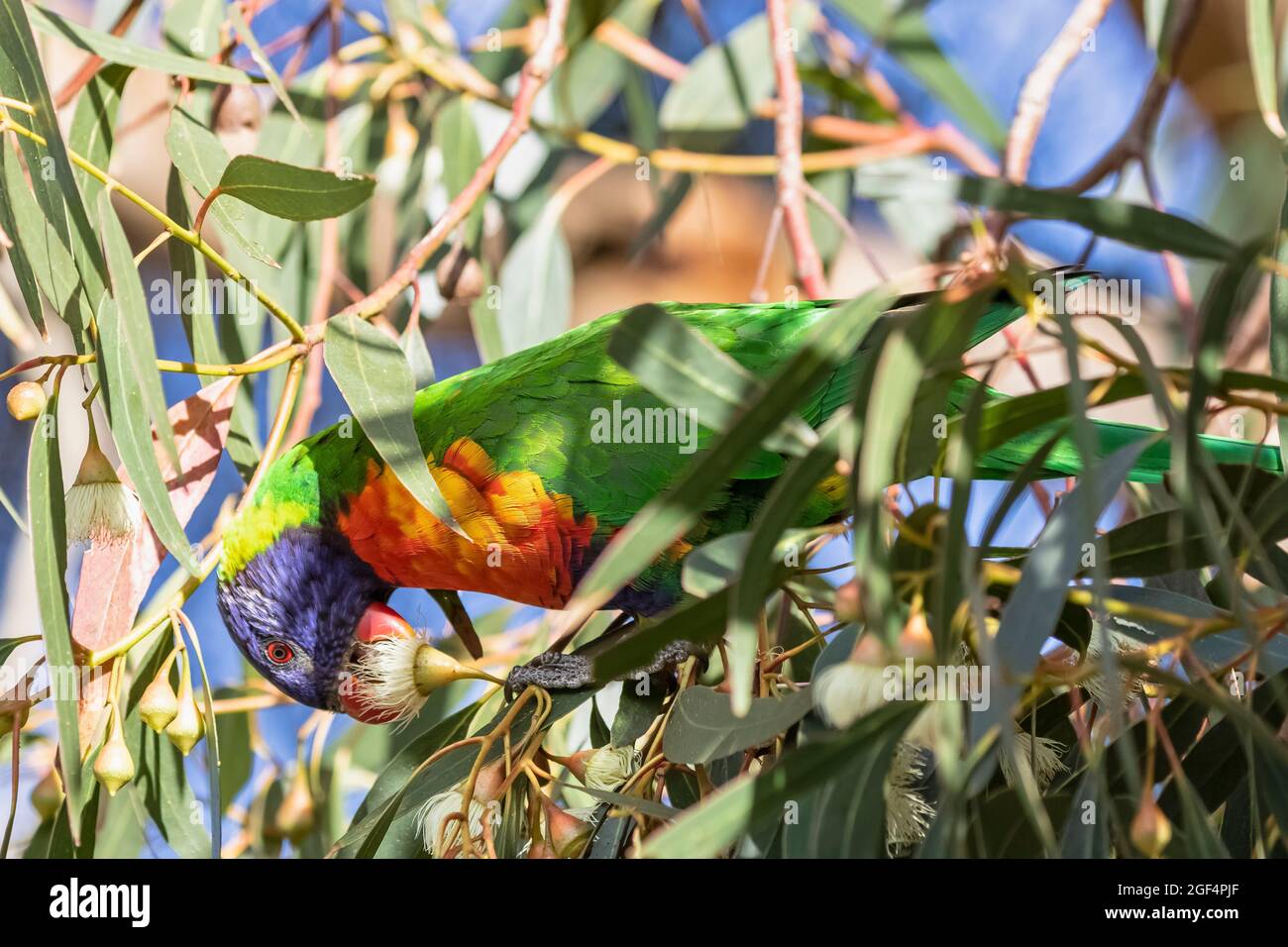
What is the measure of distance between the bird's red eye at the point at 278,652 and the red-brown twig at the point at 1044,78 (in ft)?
3.33

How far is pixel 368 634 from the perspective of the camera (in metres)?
1.29

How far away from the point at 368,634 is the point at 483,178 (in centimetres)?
53

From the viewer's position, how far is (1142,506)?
1.28 metres

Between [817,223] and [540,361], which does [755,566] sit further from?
[817,223]

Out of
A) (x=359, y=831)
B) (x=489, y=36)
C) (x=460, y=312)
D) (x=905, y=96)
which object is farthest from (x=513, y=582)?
(x=905, y=96)

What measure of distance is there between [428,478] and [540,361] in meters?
0.40

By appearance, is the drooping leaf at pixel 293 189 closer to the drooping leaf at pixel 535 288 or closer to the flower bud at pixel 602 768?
the flower bud at pixel 602 768

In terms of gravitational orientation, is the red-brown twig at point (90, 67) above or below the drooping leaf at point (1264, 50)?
above

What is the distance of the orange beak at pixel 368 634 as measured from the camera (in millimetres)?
1239

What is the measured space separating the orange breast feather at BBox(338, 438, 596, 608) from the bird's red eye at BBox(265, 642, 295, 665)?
14 centimetres

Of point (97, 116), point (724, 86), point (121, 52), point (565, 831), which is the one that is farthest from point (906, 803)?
point (724, 86)

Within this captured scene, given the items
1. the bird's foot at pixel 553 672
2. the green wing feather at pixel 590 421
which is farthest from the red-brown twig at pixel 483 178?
the bird's foot at pixel 553 672

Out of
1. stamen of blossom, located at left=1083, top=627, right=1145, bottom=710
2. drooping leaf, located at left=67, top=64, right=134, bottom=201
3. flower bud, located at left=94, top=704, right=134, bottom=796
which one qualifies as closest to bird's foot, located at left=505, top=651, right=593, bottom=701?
flower bud, located at left=94, top=704, right=134, bottom=796
